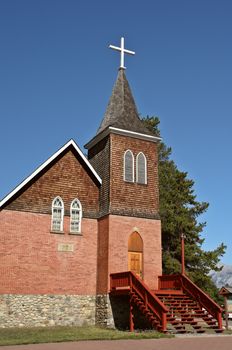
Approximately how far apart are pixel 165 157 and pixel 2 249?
23488 millimetres

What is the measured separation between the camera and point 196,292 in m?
21.4

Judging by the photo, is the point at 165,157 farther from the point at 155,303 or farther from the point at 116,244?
the point at 155,303

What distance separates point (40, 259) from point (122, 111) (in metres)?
10.1

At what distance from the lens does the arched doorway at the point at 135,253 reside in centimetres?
2336

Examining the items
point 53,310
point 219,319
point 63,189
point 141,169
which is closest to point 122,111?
point 141,169

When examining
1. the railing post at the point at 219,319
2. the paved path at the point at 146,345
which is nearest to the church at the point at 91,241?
the railing post at the point at 219,319

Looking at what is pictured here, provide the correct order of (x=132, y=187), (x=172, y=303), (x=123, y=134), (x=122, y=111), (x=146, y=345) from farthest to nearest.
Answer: (x=122, y=111)
(x=123, y=134)
(x=132, y=187)
(x=172, y=303)
(x=146, y=345)

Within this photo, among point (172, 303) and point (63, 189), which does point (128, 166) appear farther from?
point (172, 303)

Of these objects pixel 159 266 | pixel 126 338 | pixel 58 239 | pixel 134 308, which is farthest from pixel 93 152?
pixel 126 338

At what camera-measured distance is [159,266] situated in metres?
23.9

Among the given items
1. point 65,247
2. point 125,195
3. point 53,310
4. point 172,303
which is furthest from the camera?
point 125,195

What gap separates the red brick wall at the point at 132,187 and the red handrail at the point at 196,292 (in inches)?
149

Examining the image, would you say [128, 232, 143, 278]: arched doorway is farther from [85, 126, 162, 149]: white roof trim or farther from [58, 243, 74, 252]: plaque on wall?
[85, 126, 162, 149]: white roof trim

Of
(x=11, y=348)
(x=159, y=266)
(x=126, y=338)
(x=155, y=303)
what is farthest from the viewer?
(x=159, y=266)
